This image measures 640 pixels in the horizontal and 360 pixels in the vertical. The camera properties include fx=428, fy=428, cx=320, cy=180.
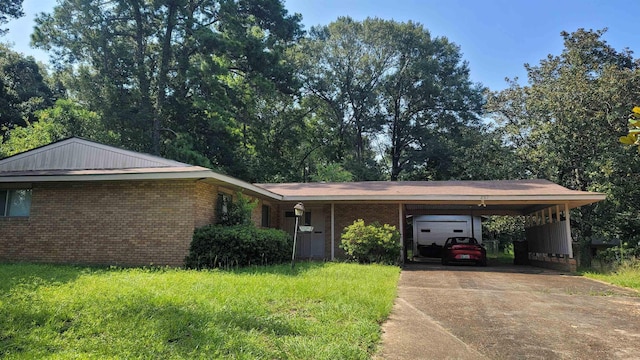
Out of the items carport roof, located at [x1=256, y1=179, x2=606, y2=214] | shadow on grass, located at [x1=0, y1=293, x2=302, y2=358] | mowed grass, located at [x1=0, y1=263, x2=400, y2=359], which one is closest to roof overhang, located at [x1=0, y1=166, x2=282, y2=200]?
mowed grass, located at [x1=0, y1=263, x2=400, y2=359]

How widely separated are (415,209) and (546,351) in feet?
53.1

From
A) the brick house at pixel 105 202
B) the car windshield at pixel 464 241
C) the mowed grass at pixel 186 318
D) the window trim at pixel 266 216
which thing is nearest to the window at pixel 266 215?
the window trim at pixel 266 216

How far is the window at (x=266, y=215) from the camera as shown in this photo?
16.1 meters

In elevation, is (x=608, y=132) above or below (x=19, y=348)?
above

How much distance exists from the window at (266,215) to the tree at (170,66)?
10.2 meters

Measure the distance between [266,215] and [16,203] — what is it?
7875mm

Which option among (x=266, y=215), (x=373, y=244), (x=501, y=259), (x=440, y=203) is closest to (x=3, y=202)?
(x=266, y=215)

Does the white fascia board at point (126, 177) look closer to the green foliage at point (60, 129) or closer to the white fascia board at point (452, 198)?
the white fascia board at point (452, 198)

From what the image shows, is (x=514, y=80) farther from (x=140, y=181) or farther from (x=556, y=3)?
(x=140, y=181)

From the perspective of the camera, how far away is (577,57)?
2452 cm

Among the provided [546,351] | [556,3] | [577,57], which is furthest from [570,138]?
[546,351]

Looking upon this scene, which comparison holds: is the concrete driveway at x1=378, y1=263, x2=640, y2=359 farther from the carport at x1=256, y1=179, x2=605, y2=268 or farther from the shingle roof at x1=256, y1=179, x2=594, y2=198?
the shingle roof at x1=256, y1=179, x2=594, y2=198

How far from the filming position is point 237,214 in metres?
12.2

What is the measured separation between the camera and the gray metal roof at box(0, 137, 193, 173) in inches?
489
